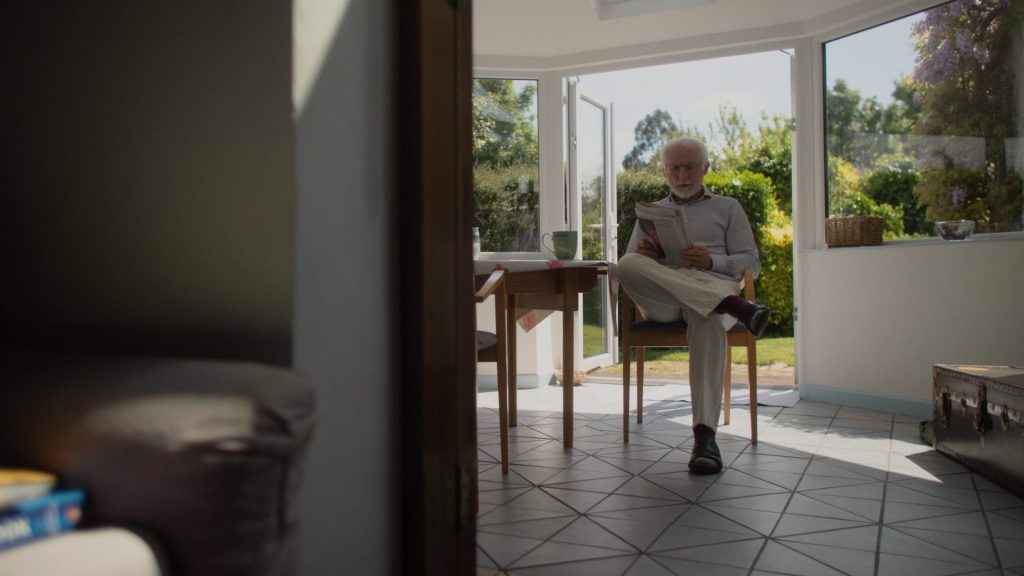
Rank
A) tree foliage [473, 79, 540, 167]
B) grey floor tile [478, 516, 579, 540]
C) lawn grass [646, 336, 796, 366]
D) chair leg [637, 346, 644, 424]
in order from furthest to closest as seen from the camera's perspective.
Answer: lawn grass [646, 336, 796, 366] → tree foliage [473, 79, 540, 167] → chair leg [637, 346, 644, 424] → grey floor tile [478, 516, 579, 540]

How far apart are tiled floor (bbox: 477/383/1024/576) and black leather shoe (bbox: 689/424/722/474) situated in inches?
2.3

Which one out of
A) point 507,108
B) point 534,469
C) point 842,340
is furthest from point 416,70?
point 507,108

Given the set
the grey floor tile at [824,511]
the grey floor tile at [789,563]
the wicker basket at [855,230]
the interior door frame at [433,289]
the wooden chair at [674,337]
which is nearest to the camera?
the interior door frame at [433,289]

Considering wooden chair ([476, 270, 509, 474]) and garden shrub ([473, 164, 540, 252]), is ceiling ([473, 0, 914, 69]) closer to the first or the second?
garden shrub ([473, 164, 540, 252])

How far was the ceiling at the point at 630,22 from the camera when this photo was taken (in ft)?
14.2

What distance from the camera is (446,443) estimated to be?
1.36 metres

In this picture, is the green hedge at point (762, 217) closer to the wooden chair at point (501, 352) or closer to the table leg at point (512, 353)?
the table leg at point (512, 353)

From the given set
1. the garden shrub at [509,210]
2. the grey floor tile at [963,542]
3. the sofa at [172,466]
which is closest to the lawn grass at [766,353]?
the garden shrub at [509,210]

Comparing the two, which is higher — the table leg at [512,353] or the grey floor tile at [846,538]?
the table leg at [512,353]

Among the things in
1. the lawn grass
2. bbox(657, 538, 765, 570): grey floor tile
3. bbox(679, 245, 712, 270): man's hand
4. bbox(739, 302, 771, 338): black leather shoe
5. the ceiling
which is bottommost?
the lawn grass

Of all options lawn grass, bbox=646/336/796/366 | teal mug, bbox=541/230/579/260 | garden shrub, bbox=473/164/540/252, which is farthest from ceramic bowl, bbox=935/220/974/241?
lawn grass, bbox=646/336/796/366

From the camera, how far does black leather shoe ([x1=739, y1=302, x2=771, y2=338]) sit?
2.99 meters

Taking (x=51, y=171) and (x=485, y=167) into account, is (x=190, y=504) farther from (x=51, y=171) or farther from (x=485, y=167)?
(x=485, y=167)

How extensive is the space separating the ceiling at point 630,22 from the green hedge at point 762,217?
9.46ft
